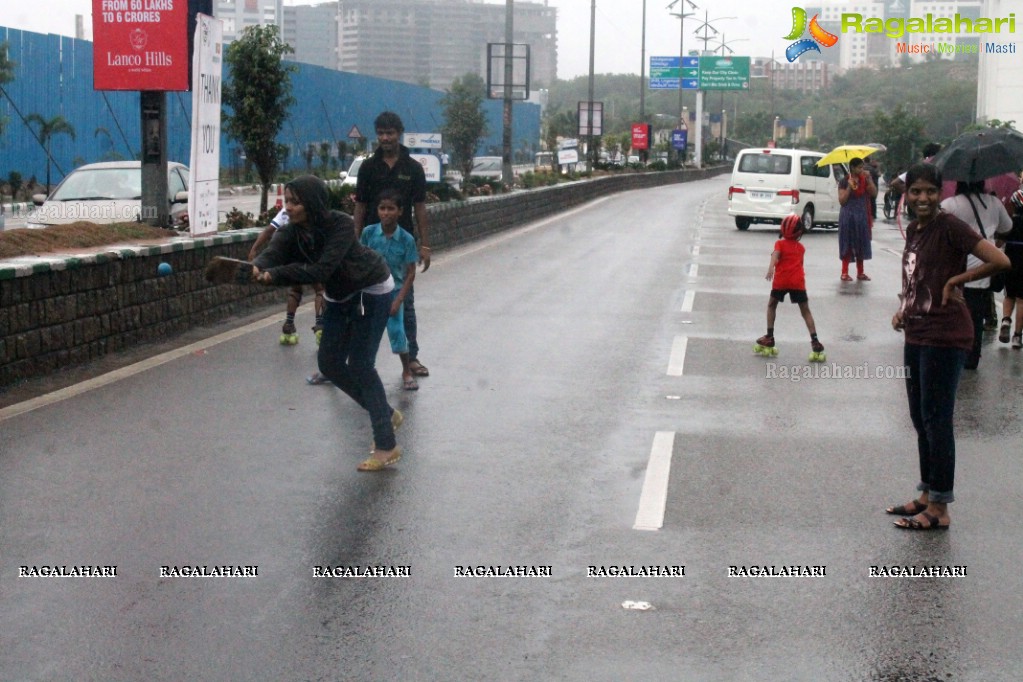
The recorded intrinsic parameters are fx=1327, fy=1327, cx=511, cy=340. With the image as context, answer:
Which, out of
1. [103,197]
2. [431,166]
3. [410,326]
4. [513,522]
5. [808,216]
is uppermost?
[431,166]

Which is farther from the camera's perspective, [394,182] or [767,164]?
[767,164]

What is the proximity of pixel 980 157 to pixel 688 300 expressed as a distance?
799 cm

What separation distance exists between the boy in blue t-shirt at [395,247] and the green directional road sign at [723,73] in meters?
74.1

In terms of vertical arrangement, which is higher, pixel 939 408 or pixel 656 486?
pixel 939 408

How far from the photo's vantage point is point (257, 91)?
19.0 metres

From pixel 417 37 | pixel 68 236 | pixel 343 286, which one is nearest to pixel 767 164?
pixel 68 236

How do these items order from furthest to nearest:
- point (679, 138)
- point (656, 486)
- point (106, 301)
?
point (679, 138)
point (106, 301)
point (656, 486)

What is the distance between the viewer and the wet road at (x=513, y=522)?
4758 millimetres

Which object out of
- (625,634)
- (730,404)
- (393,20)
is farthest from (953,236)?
(393,20)

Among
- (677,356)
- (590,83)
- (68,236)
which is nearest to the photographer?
(677,356)

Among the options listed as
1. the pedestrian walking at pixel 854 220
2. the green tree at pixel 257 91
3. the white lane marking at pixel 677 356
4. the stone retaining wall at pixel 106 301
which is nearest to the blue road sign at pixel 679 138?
the pedestrian walking at pixel 854 220

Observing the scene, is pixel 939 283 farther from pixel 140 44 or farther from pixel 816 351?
pixel 140 44

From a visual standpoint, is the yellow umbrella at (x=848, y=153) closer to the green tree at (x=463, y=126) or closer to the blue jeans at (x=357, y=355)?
the blue jeans at (x=357, y=355)

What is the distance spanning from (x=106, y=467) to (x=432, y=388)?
3071 mm
